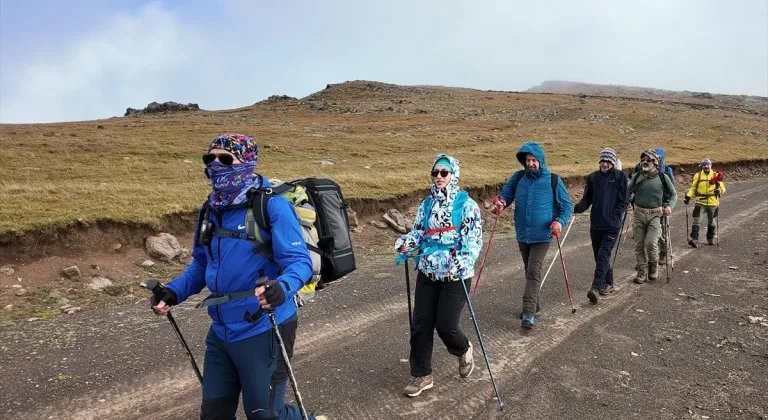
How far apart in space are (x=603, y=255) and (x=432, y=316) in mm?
5036

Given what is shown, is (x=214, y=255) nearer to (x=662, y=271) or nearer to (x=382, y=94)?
(x=662, y=271)

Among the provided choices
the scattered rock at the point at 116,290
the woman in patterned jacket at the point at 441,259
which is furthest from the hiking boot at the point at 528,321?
the scattered rock at the point at 116,290

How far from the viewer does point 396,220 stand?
16531 millimetres

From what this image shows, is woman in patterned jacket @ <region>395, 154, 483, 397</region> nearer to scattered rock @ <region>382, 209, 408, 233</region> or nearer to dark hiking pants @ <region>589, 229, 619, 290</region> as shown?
dark hiking pants @ <region>589, 229, 619, 290</region>

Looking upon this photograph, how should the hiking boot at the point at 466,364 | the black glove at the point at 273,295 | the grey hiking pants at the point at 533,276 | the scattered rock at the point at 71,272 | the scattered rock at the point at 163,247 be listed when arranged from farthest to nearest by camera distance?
the scattered rock at the point at 163,247, the scattered rock at the point at 71,272, the grey hiking pants at the point at 533,276, the hiking boot at the point at 466,364, the black glove at the point at 273,295

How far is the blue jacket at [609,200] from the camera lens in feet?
30.9

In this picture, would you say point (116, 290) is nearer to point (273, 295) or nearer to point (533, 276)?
point (533, 276)

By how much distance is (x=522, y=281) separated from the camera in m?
10.6

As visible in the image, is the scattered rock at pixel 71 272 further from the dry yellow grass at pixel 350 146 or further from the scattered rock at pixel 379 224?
the scattered rock at pixel 379 224

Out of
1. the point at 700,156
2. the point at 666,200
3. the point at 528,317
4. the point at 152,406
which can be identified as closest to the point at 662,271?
the point at 666,200

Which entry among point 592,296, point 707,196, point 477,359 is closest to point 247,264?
point 477,359

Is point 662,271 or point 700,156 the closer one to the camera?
point 662,271

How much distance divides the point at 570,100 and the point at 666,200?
88183 mm

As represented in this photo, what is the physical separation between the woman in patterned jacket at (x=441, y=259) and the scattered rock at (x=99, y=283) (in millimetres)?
7085
